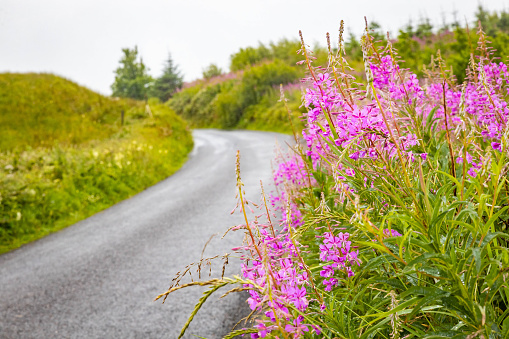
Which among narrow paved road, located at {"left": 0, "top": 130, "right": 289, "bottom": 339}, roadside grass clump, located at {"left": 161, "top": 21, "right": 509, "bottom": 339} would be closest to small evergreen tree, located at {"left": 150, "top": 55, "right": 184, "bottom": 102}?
narrow paved road, located at {"left": 0, "top": 130, "right": 289, "bottom": 339}

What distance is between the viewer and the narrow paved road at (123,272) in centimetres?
378

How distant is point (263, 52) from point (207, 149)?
70.0 ft

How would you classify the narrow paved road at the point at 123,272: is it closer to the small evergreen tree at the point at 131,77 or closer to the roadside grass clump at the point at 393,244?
the roadside grass clump at the point at 393,244

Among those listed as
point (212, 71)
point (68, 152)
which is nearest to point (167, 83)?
point (212, 71)

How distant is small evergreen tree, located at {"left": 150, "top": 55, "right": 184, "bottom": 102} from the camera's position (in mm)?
45062

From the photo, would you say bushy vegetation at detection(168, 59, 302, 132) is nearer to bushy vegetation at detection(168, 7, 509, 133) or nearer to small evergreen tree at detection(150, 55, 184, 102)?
bushy vegetation at detection(168, 7, 509, 133)

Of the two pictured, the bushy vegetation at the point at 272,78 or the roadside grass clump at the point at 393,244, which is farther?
the bushy vegetation at the point at 272,78

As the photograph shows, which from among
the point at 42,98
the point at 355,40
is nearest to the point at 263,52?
the point at 355,40

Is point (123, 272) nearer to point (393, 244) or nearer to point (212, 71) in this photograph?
point (393, 244)

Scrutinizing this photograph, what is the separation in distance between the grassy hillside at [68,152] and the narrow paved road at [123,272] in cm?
79

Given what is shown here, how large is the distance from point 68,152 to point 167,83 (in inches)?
1445

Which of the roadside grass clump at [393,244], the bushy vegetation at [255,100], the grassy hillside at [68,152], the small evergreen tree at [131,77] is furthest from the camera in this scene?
the small evergreen tree at [131,77]

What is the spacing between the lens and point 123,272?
5.11 metres

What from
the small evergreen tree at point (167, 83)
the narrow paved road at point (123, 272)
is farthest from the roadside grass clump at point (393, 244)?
the small evergreen tree at point (167, 83)
